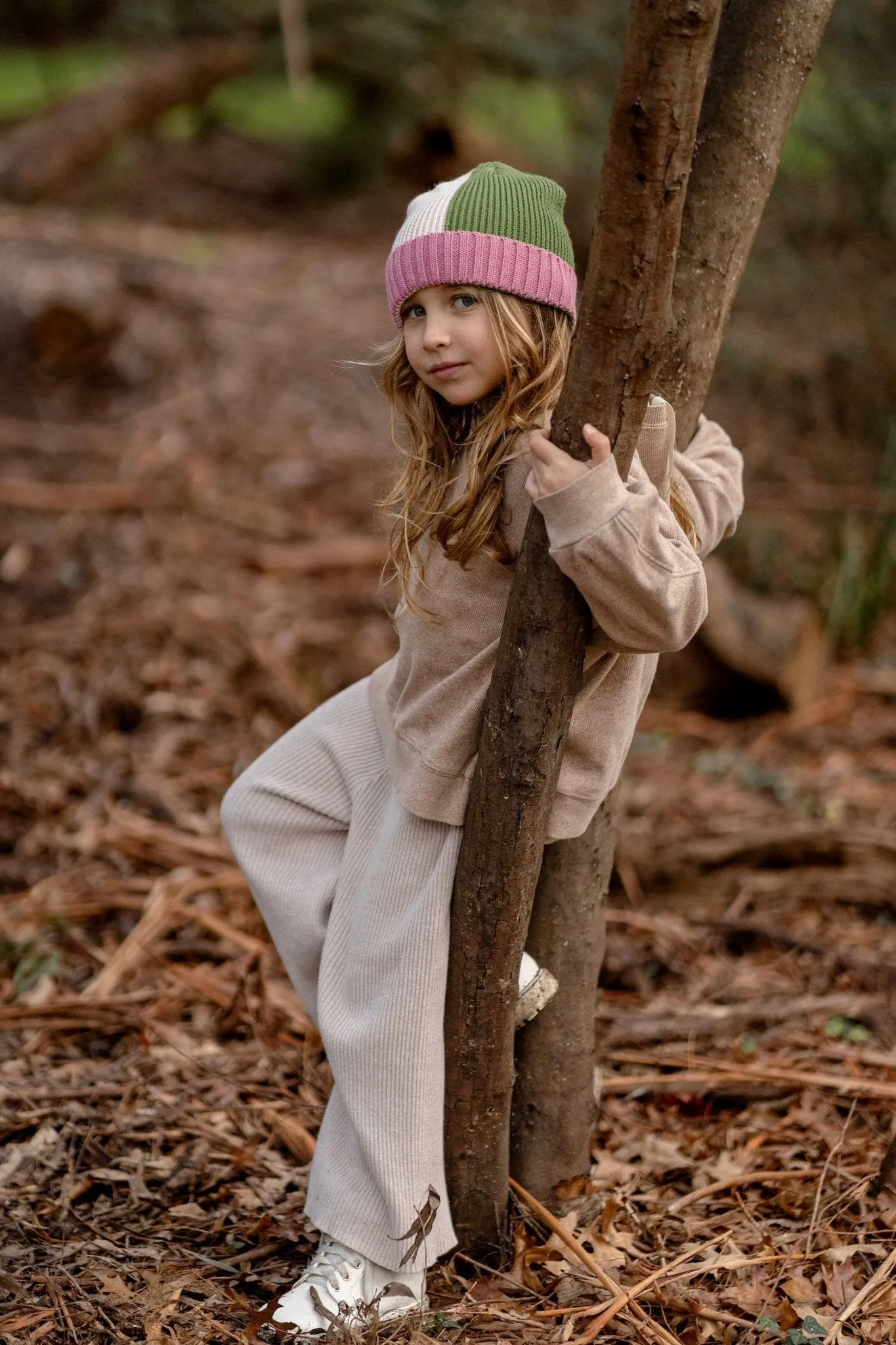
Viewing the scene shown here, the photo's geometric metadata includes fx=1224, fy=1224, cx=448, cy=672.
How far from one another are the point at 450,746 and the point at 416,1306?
35.1 inches

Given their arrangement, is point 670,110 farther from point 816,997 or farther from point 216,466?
point 216,466

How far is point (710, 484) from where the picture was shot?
1.96 metres

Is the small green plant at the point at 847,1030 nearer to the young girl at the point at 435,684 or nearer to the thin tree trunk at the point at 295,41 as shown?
the young girl at the point at 435,684

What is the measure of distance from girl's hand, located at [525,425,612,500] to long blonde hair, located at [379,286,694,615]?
7.1 inches

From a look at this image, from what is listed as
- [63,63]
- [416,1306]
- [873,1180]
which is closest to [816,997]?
[873,1180]

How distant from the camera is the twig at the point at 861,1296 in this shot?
188 cm

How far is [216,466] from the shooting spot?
6.23m

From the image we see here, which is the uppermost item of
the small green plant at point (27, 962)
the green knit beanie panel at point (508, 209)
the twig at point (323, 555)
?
the green knit beanie panel at point (508, 209)

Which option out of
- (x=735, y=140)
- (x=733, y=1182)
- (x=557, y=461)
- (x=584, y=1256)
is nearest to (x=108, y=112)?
(x=735, y=140)

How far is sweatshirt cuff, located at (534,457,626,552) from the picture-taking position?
5.18ft

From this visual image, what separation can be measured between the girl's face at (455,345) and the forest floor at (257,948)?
0.62 m

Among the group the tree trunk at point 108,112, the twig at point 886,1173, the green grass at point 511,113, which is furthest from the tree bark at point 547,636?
the tree trunk at point 108,112

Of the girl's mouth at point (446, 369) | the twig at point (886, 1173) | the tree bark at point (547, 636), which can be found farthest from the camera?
the twig at point (886, 1173)

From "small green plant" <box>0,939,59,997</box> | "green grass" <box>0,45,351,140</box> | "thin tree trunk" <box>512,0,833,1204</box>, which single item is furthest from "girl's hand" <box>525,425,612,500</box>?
"green grass" <box>0,45,351,140</box>
